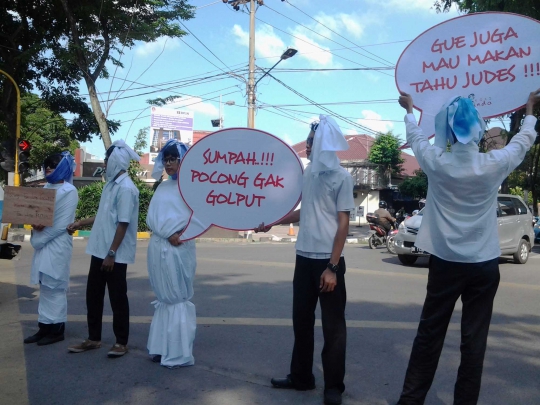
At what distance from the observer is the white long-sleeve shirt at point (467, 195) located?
3260 mm

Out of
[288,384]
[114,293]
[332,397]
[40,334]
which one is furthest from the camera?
[40,334]

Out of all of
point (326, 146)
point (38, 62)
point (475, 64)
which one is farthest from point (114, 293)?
point (38, 62)

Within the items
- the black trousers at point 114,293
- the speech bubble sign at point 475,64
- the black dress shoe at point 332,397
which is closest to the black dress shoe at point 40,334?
the black trousers at point 114,293

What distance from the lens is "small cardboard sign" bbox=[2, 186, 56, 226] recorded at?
505cm

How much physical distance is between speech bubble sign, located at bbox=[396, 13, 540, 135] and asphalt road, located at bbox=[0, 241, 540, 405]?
2005 millimetres

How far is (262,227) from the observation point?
13.2 ft

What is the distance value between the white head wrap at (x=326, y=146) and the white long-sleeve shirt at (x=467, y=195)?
0.58 m

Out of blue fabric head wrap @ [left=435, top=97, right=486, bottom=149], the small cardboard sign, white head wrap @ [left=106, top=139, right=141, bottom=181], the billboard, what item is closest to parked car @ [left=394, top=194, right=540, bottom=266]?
white head wrap @ [left=106, top=139, right=141, bottom=181]

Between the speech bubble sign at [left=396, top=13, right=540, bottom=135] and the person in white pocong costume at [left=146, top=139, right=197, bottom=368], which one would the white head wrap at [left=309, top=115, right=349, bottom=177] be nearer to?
the speech bubble sign at [left=396, top=13, right=540, bottom=135]

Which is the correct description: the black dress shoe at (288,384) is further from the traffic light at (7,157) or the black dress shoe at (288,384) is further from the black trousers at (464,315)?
the traffic light at (7,157)

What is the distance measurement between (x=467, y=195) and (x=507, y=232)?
10020 millimetres

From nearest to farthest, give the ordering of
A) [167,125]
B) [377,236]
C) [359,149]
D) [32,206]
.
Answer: [32,206], [377,236], [167,125], [359,149]

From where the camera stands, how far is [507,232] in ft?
40.7

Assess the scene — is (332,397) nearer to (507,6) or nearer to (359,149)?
(507,6)
